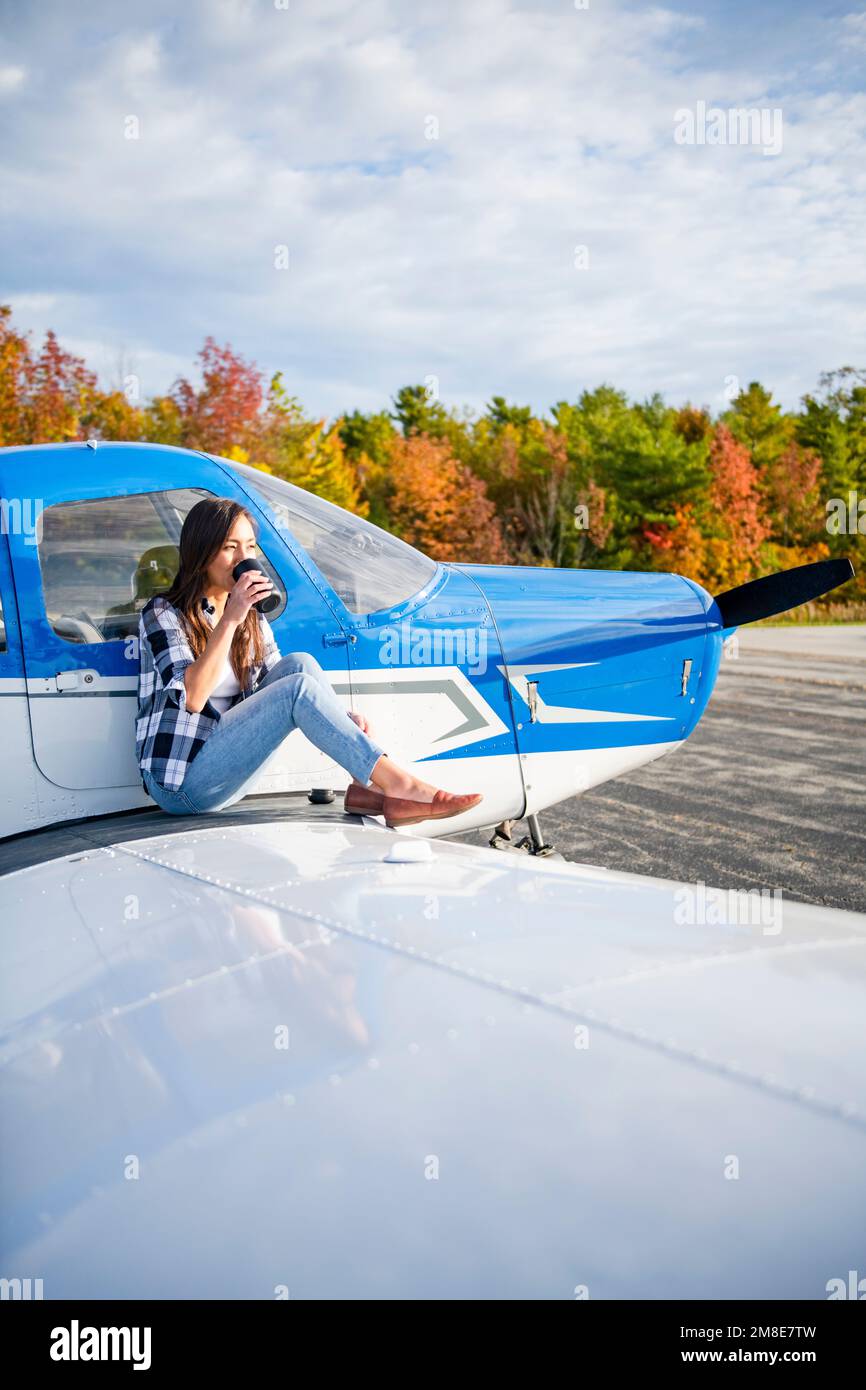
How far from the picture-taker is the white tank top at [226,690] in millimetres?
3785

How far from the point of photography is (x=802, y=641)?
22359mm

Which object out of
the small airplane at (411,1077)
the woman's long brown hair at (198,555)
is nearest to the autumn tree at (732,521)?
the woman's long brown hair at (198,555)

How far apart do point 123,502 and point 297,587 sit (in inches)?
28.7

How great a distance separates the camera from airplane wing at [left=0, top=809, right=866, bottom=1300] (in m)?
1.05

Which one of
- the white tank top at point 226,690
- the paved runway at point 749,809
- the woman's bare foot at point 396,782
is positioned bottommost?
the paved runway at point 749,809

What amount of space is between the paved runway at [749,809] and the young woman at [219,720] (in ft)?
9.69

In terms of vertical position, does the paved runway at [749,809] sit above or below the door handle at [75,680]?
below

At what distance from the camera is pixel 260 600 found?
3730 mm

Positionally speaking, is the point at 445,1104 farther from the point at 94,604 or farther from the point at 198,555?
the point at 94,604

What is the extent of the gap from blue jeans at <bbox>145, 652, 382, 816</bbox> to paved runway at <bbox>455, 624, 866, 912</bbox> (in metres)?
3.09

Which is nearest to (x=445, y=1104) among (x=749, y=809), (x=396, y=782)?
(x=396, y=782)

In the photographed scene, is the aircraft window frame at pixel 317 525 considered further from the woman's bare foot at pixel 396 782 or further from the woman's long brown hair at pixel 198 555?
the woman's bare foot at pixel 396 782
